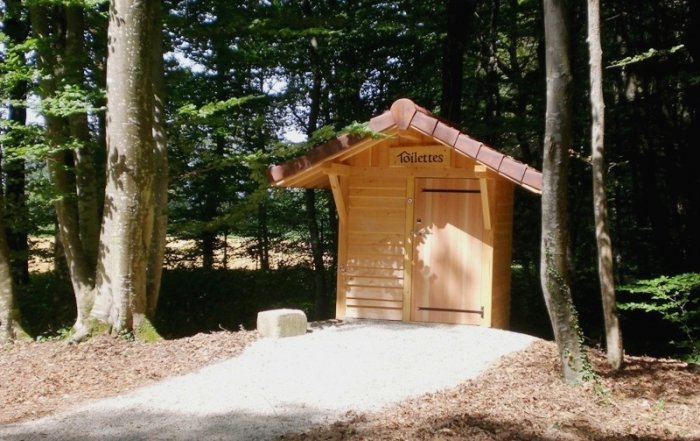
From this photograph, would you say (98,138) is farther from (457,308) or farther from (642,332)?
(642,332)

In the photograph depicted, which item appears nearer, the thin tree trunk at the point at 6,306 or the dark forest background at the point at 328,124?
the thin tree trunk at the point at 6,306

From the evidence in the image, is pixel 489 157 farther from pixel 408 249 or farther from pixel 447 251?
pixel 408 249

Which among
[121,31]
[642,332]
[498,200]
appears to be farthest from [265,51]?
[642,332]

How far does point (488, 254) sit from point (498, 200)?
88 cm

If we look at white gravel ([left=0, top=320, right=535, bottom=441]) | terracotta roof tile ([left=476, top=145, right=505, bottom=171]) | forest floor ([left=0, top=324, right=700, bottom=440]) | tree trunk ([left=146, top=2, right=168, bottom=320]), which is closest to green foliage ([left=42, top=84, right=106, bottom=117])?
tree trunk ([left=146, top=2, right=168, bottom=320])

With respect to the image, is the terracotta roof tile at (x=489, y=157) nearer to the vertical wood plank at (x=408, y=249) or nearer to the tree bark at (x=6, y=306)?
the vertical wood plank at (x=408, y=249)

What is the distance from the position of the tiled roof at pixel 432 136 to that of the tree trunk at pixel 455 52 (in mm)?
5047

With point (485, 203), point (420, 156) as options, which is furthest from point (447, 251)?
point (420, 156)

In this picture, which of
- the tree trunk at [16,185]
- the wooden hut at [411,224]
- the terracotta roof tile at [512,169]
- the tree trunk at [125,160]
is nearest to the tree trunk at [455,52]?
the wooden hut at [411,224]

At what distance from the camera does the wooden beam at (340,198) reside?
9711 mm

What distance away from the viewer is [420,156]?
9.59 m

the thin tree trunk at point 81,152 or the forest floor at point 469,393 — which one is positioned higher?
the thin tree trunk at point 81,152

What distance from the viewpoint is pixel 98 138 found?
42.1 ft

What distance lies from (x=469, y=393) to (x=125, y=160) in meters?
5.18
